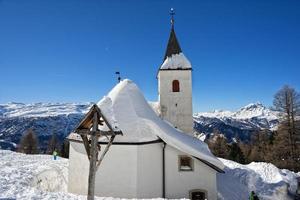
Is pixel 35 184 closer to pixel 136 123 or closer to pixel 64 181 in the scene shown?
pixel 64 181

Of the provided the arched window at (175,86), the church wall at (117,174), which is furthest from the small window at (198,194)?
the arched window at (175,86)

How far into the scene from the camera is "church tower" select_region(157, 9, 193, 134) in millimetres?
29703

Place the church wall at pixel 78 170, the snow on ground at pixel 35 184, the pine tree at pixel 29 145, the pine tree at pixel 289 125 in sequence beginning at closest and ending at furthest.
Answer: the snow on ground at pixel 35 184 < the church wall at pixel 78 170 < the pine tree at pixel 289 125 < the pine tree at pixel 29 145

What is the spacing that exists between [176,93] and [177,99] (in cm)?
67

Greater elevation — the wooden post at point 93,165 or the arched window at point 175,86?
the arched window at point 175,86

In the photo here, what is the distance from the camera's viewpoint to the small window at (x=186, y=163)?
16733 mm

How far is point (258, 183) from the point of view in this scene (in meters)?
24.6

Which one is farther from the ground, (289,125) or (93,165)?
(289,125)

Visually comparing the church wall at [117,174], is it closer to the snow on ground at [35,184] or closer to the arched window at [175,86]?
the snow on ground at [35,184]

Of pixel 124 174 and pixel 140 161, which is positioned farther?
pixel 140 161

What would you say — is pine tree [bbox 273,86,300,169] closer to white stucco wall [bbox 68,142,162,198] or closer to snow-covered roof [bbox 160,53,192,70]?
snow-covered roof [bbox 160,53,192,70]

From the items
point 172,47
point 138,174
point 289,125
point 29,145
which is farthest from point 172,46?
point 29,145

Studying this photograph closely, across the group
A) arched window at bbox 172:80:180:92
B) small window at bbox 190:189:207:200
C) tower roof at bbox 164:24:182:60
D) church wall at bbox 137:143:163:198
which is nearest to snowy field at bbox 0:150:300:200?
small window at bbox 190:189:207:200

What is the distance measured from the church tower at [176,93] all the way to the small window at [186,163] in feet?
41.2
